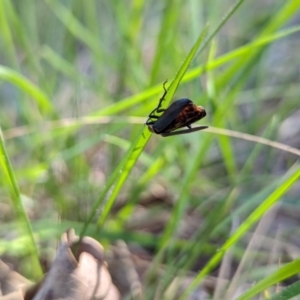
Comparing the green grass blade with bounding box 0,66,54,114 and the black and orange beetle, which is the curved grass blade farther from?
the green grass blade with bounding box 0,66,54,114

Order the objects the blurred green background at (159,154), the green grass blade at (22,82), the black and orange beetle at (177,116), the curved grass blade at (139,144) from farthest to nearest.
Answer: the blurred green background at (159,154)
the green grass blade at (22,82)
the black and orange beetle at (177,116)
the curved grass blade at (139,144)

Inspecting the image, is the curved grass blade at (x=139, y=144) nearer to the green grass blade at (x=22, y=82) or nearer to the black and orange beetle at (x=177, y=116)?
the black and orange beetle at (x=177, y=116)

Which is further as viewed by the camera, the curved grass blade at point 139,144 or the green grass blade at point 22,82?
the green grass blade at point 22,82

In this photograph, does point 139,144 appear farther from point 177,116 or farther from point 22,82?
point 22,82

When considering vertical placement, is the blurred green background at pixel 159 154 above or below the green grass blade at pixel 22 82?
below

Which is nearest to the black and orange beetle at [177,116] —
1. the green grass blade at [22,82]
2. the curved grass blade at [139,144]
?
the curved grass blade at [139,144]

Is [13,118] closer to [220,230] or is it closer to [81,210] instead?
[81,210]

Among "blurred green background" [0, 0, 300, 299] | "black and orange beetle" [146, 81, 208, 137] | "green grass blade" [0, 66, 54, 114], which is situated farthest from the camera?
"blurred green background" [0, 0, 300, 299]

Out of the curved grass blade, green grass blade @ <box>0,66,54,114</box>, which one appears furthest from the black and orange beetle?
green grass blade @ <box>0,66,54,114</box>
